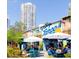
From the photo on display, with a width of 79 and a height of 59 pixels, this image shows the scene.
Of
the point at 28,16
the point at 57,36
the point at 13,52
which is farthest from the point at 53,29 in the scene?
the point at 13,52

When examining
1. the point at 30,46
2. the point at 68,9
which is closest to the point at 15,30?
the point at 30,46

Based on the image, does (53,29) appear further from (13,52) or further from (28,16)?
(13,52)

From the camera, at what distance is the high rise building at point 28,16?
1547mm

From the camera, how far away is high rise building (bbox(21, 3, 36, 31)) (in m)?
1.55

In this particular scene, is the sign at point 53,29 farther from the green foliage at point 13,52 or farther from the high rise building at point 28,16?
the green foliage at point 13,52

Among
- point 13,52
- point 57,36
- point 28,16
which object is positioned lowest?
point 13,52

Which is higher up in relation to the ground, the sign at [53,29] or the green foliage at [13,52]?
the sign at [53,29]

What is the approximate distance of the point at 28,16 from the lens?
156 cm

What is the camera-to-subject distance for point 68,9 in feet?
5.05

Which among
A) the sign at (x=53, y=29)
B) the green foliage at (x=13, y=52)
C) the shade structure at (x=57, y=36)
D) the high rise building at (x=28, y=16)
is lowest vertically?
the green foliage at (x=13, y=52)

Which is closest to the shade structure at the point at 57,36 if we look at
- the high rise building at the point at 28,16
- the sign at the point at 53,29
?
the sign at the point at 53,29
